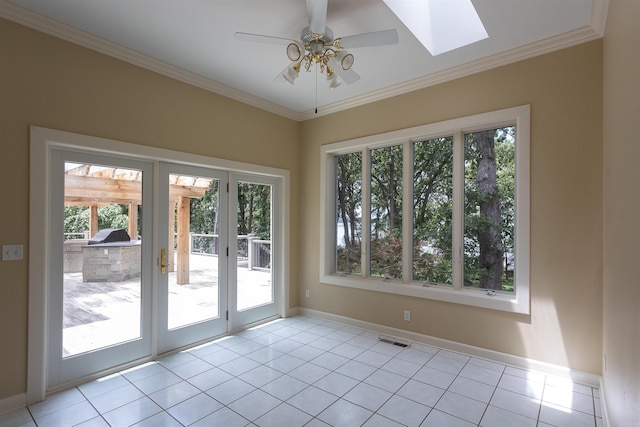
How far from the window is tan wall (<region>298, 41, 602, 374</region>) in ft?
0.36

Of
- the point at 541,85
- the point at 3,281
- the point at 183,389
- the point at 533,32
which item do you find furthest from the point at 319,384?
the point at 533,32

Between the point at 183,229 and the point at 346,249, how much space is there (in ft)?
7.09

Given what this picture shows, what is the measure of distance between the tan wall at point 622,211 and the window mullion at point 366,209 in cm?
237

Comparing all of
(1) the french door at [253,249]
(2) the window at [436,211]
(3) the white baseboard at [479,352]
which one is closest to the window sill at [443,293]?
(2) the window at [436,211]

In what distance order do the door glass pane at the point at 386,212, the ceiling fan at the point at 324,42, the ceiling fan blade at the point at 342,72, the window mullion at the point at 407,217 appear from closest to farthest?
the ceiling fan at the point at 324,42 → the ceiling fan blade at the point at 342,72 → the window mullion at the point at 407,217 → the door glass pane at the point at 386,212

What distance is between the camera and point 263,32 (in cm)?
276

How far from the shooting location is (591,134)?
2.68 metres

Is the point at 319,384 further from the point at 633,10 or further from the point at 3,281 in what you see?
the point at 633,10

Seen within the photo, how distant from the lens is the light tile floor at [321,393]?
2268mm

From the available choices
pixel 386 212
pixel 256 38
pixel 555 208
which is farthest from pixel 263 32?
pixel 555 208

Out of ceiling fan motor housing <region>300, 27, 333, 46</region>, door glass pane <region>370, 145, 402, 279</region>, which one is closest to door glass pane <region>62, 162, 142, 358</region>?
ceiling fan motor housing <region>300, 27, 333, 46</region>

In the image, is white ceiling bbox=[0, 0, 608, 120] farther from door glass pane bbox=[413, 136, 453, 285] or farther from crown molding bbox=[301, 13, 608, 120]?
door glass pane bbox=[413, 136, 453, 285]

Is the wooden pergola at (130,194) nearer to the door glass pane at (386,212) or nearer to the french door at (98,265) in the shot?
the french door at (98,265)

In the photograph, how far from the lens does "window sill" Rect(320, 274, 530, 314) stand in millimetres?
3035
